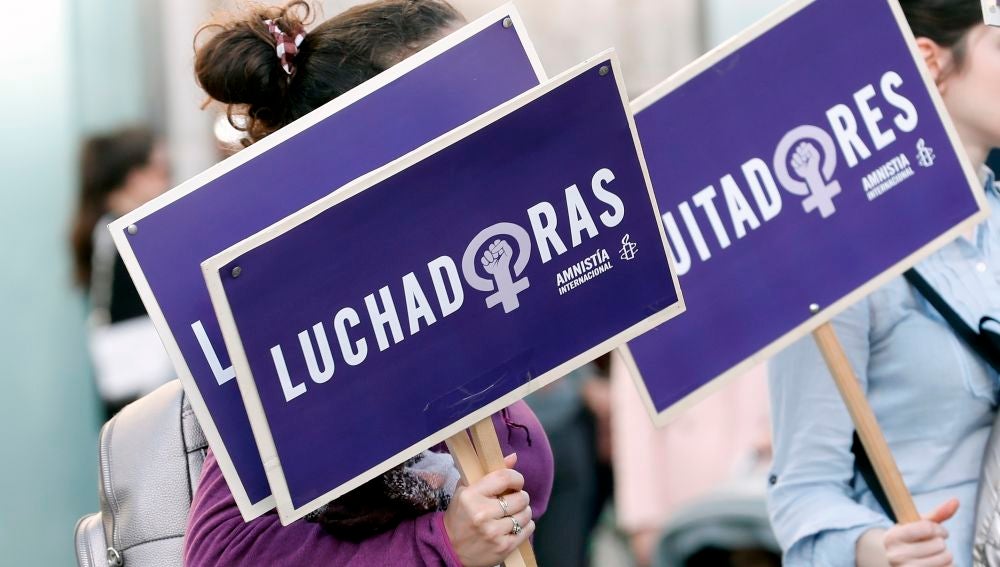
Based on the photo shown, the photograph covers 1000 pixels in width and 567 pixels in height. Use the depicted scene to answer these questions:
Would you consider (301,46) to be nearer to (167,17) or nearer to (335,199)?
(335,199)

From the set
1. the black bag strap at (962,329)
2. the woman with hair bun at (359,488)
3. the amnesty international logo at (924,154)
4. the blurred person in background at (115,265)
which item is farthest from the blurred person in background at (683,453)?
the woman with hair bun at (359,488)

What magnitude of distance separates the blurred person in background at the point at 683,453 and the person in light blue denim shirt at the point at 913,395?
1.66 m

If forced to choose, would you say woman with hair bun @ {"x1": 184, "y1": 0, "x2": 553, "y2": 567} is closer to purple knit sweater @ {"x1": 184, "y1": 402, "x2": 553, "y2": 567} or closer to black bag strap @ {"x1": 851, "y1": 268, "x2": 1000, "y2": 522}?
purple knit sweater @ {"x1": 184, "y1": 402, "x2": 553, "y2": 567}

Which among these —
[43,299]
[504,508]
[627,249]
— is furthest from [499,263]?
[43,299]

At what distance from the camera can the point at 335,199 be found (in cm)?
143

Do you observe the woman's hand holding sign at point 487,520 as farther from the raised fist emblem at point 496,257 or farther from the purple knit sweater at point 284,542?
the raised fist emblem at point 496,257

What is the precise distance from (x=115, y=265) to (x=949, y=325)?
2.59 m

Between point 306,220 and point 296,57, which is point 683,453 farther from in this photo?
point 306,220

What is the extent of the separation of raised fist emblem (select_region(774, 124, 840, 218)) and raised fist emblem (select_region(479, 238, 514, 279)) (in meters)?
0.52

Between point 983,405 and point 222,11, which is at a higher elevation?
point 222,11

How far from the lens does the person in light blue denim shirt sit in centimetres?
195

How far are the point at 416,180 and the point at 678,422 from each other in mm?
2445

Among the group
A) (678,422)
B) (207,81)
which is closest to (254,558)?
(207,81)

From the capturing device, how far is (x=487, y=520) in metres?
1.51
